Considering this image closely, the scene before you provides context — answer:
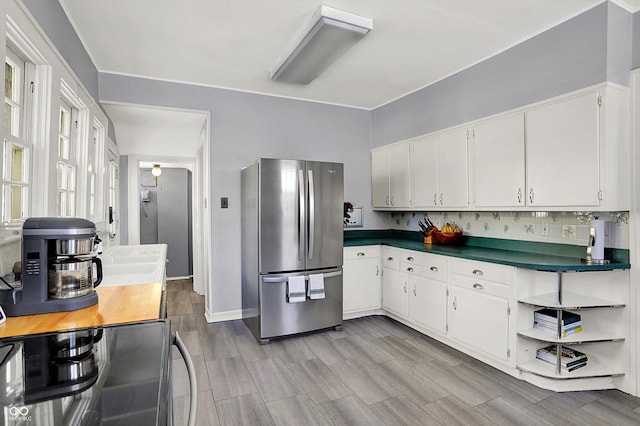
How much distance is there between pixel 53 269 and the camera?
4.54ft

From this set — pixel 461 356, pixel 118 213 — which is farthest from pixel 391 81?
pixel 118 213

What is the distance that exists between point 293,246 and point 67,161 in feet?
6.28

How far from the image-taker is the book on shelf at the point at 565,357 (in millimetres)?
2428

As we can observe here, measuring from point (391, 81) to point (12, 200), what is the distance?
10.8ft

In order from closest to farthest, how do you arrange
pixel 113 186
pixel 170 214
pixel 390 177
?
pixel 390 177, pixel 113 186, pixel 170 214

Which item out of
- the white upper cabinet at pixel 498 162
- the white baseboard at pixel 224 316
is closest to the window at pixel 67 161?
the white baseboard at pixel 224 316

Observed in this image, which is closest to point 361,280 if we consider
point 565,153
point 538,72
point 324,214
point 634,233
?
point 324,214

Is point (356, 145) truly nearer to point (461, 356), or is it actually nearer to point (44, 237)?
point (461, 356)

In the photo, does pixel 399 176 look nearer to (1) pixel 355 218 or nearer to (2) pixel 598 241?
(1) pixel 355 218

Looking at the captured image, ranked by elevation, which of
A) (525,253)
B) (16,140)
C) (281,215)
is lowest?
(525,253)

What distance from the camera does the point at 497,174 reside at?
297cm

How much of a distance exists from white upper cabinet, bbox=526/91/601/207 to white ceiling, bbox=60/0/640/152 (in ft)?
2.16

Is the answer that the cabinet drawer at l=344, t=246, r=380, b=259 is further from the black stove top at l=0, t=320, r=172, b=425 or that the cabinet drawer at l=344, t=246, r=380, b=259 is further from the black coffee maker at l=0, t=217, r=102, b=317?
the black stove top at l=0, t=320, r=172, b=425

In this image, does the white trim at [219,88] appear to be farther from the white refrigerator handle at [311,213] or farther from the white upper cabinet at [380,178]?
the white refrigerator handle at [311,213]
